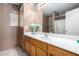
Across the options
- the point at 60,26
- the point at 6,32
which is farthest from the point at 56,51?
the point at 6,32

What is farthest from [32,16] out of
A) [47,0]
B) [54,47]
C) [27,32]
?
[54,47]

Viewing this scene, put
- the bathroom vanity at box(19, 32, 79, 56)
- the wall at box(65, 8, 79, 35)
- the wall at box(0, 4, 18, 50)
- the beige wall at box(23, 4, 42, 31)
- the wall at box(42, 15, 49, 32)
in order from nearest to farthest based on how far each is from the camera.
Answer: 1. the bathroom vanity at box(19, 32, 79, 56)
2. the wall at box(65, 8, 79, 35)
3. the wall at box(42, 15, 49, 32)
4. the beige wall at box(23, 4, 42, 31)
5. the wall at box(0, 4, 18, 50)

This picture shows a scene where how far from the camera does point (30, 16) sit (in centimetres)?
223

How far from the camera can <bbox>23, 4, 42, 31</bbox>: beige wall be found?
6.30 ft

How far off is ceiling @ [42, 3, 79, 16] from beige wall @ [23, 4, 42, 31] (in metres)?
0.14

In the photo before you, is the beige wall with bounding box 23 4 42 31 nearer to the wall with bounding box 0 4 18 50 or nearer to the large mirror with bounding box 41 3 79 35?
the large mirror with bounding box 41 3 79 35

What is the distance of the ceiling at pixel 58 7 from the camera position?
4.85 feet

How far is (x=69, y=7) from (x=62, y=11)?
120mm

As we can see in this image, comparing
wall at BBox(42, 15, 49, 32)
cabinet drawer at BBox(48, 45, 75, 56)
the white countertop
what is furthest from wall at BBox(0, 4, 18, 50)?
cabinet drawer at BBox(48, 45, 75, 56)

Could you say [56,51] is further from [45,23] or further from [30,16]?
[30,16]

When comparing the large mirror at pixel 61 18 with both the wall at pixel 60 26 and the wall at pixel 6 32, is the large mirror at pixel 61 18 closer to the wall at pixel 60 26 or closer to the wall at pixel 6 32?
the wall at pixel 60 26

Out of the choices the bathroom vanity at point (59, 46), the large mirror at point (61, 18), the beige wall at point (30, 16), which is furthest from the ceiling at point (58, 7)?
the bathroom vanity at point (59, 46)

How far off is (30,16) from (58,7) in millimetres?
793

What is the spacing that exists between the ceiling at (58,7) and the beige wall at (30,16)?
143 mm
